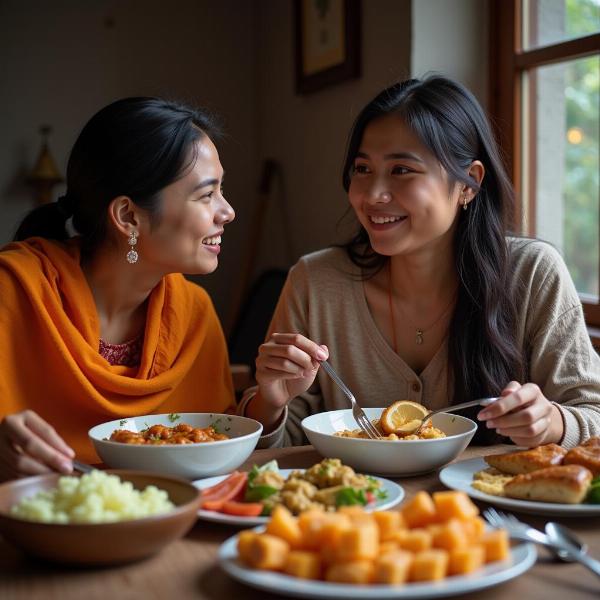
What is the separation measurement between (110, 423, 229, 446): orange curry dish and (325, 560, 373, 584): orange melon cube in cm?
50

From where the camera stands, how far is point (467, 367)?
6.05ft

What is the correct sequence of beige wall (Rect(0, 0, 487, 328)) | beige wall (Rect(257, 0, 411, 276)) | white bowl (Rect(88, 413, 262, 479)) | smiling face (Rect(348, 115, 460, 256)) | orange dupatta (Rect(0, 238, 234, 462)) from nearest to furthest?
white bowl (Rect(88, 413, 262, 479))
orange dupatta (Rect(0, 238, 234, 462))
smiling face (Rect(348, 115, 460, 256))
beige wall (Rect(257, 0, 411, 276))
beige wall (Rect(0, 0, 487, 328))

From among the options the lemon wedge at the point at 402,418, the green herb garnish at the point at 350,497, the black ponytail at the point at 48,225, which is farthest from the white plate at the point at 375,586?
the black ponytail at the point at 48,225

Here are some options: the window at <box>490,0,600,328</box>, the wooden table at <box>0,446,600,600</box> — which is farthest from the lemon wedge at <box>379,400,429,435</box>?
the window at <box>490,0,600,328</box>

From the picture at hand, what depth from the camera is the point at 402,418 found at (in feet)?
5.16

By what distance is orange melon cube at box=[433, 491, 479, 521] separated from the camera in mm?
976

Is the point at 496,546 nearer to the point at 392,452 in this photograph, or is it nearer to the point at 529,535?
the point at 529,535

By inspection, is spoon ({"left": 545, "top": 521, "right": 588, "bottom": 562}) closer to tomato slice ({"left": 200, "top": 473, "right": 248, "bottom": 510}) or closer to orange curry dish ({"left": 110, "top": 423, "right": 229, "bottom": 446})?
tomato slice ({"left": 200, "top": 473, "right": 248, "bottom": 510})

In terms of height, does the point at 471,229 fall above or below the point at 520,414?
above

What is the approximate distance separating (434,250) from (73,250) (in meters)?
0.83

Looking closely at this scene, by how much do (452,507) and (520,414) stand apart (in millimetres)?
467

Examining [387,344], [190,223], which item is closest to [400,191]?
[387,344]

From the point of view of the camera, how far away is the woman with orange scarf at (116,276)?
5.80 ft

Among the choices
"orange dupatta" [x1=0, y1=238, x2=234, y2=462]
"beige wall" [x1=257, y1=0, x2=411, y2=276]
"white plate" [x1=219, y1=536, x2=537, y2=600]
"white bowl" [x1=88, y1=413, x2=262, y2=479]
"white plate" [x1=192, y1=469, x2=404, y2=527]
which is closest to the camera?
"white plate" [x1=219, y1=536, x2=537, y2=600]
